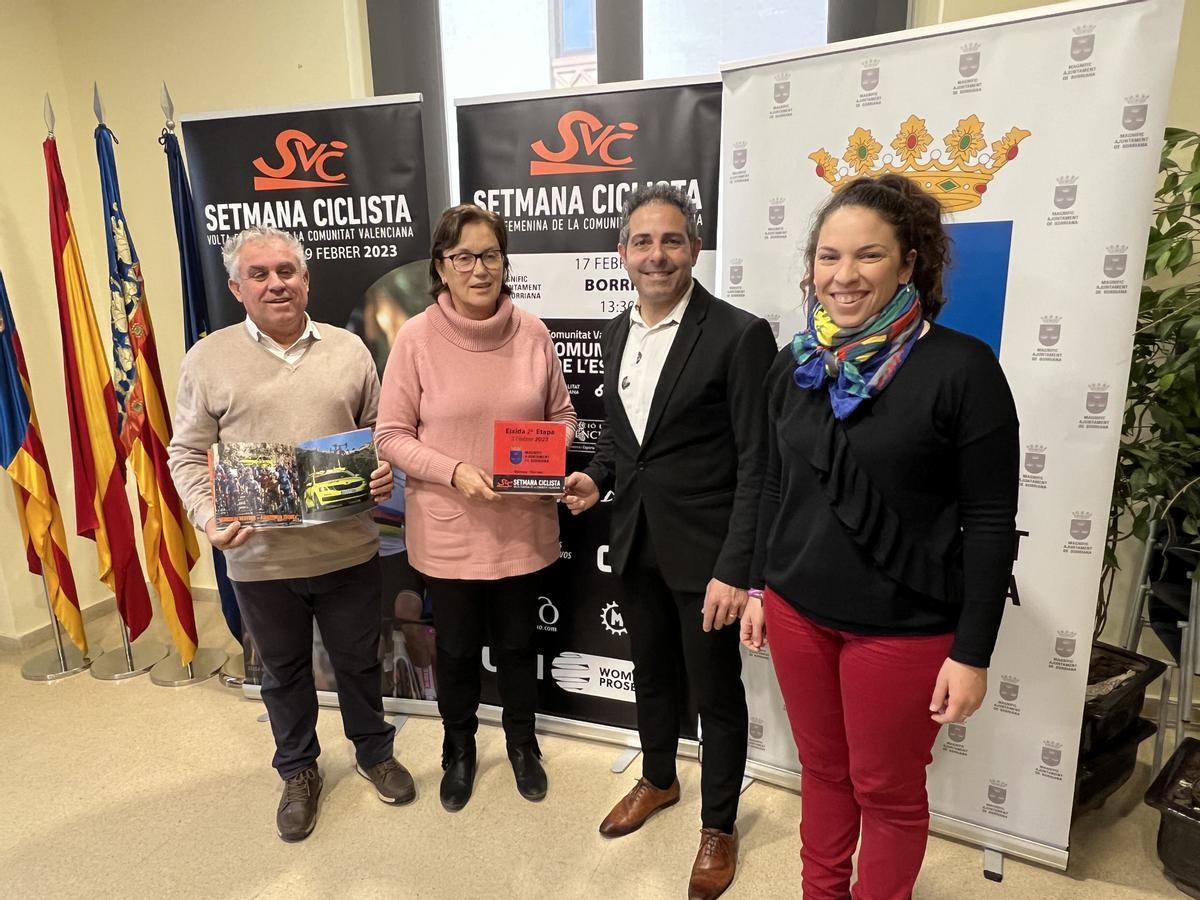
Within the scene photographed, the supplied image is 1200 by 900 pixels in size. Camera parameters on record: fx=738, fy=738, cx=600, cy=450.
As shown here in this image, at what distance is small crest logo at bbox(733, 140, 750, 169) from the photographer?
2080 mm

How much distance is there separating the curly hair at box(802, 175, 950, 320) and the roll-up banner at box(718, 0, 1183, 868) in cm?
62

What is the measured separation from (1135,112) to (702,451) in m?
1.21

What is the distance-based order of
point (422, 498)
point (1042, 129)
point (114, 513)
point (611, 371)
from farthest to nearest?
point (114, 513) → point (422, 498) → point (611, 371) → point (1042, 129)

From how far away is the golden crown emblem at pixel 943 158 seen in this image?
1.79m

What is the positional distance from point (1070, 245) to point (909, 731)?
1.19m

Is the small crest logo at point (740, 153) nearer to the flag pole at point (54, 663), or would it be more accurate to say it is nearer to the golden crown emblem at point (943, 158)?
the golden crown emblem at point (943, 158)

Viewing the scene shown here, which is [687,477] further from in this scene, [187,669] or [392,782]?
[187,669]

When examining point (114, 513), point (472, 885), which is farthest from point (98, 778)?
point (472, 885)

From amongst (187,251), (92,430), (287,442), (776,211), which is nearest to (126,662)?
(92,430)

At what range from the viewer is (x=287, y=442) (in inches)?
77.7

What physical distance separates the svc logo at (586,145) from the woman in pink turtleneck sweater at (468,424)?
42 cm

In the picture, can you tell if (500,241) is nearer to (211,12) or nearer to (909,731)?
(909,731)

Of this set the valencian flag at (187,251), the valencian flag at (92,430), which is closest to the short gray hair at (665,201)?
the valencian flag at (187,251)

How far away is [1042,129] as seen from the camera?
67.9 inches
